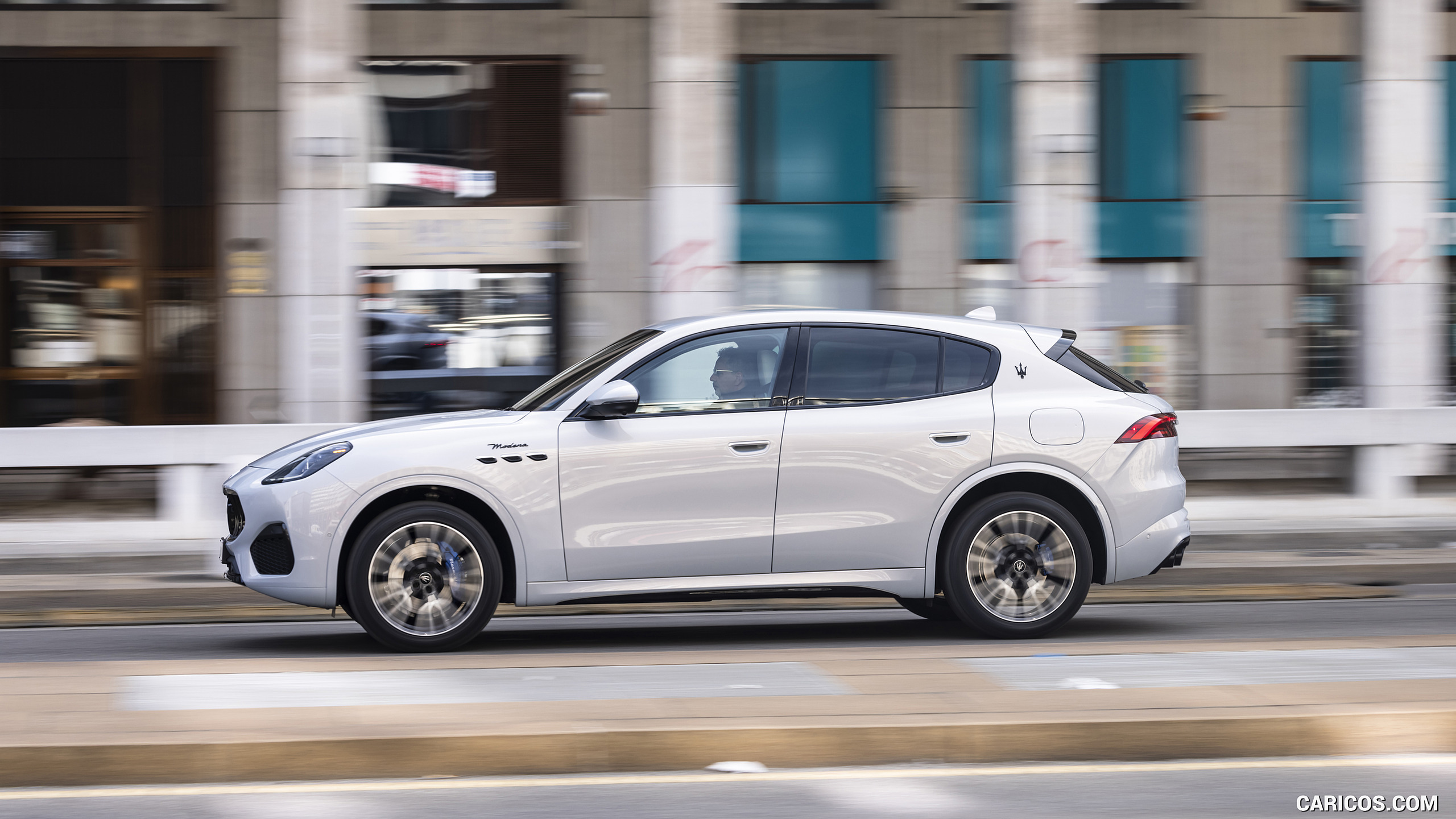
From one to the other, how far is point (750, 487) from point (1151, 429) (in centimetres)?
198

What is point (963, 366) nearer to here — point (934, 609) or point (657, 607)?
point (934, 609)

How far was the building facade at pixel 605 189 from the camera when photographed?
62.6 ft

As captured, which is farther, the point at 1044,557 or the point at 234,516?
the point at 1044,557

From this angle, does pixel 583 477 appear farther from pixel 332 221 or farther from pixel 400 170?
pixel 400 170

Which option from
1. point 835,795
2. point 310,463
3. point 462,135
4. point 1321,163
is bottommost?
point 835,795

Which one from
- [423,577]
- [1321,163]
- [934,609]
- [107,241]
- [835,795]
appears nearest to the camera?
[835,795]

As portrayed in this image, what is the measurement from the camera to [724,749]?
17.2 feet

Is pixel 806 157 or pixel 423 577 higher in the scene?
pixel 806 157

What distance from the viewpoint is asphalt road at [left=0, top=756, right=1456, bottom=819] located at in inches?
186

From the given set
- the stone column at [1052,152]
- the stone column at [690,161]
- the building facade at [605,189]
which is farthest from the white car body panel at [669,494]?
Result: the building facade at [605,189]

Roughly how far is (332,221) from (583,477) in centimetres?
877

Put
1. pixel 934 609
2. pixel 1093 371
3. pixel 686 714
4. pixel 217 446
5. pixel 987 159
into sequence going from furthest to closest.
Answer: pixel 987 159, pixel 217 446, pixel 934 609, pixel 1093 371, pixel 686 714

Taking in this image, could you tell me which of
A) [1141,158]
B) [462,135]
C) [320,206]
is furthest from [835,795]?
[1141,158]

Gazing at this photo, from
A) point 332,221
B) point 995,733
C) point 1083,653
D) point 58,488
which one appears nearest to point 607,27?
point 332,221
